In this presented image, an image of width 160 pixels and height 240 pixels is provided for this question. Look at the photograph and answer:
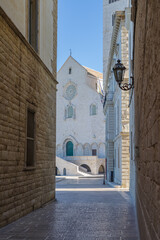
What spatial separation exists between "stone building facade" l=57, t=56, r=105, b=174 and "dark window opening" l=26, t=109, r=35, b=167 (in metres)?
38.4

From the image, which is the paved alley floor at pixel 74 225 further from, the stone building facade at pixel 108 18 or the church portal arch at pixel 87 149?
the church portal arch at pixel 87 149

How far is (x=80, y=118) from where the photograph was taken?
178ft

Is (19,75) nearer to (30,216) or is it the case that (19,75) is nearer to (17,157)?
(17,157)

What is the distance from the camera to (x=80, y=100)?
5494 cm

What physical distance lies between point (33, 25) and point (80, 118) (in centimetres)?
4210

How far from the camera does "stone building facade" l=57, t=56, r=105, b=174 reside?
5162cm

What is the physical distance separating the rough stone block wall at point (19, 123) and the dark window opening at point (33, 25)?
736mm

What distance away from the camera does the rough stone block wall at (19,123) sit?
28.1 feet

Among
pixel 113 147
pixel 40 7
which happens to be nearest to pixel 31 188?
pixel 40 7

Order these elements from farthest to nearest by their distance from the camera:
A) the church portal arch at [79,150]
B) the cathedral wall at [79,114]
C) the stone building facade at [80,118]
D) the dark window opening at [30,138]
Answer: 1. the cathedral wall at [79,114]
2. the church portal arch at [79,150]
3. the stone building facade at [80,118]
4. the dark window opening at [30,138]

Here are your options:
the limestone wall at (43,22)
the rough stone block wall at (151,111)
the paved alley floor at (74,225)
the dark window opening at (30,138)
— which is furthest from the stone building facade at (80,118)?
the rough stone block wall at (151,111)

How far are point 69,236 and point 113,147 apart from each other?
82.1ft

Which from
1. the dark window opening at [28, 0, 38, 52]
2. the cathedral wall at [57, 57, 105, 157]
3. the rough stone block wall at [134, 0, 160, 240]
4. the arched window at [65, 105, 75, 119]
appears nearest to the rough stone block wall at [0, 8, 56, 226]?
the dark window opening at [28, 0, 38, 52]

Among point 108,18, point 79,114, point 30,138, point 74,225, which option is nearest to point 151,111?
point 74,225
